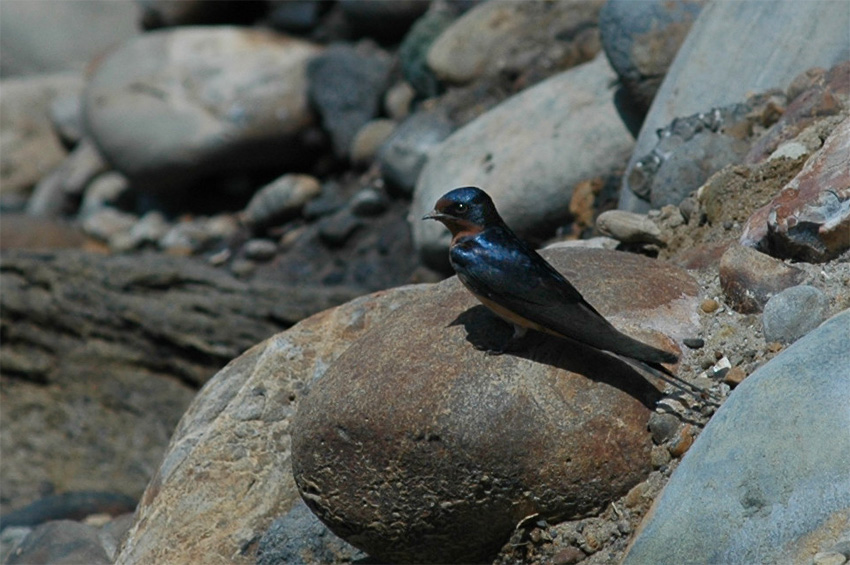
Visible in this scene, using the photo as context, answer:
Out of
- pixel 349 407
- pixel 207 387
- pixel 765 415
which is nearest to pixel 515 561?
pixel 349 407

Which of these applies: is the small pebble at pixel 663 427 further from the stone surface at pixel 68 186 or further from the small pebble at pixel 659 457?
the stone surface at pixel 68 186

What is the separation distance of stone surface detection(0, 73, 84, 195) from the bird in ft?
34.7

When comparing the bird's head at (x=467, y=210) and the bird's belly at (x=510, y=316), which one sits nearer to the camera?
the bird's belly at (x=510, y=316)

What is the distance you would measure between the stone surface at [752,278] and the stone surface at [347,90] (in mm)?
6790

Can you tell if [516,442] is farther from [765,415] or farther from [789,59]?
[789,59]

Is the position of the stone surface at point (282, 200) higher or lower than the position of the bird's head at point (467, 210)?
lower

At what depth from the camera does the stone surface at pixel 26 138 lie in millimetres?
13602

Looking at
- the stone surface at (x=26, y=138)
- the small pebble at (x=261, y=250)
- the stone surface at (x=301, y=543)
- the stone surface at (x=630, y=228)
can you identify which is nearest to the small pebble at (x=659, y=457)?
the stone surface at (x=301, y=543)

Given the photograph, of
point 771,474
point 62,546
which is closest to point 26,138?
point 62,546

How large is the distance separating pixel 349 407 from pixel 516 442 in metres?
0.57

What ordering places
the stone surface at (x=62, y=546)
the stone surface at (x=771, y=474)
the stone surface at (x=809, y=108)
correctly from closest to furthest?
1. the stone surface at (x=771, y=474)
2. the stone surface at (x=809, y=108)
3. the stone surface at (x=62, y=546)

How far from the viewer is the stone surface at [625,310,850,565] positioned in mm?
3068

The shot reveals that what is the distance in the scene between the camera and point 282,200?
10594 mm

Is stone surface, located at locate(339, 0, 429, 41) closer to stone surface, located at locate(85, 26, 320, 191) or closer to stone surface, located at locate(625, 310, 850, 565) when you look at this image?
stone surface, located at locate(85, 26, 320, 191)
